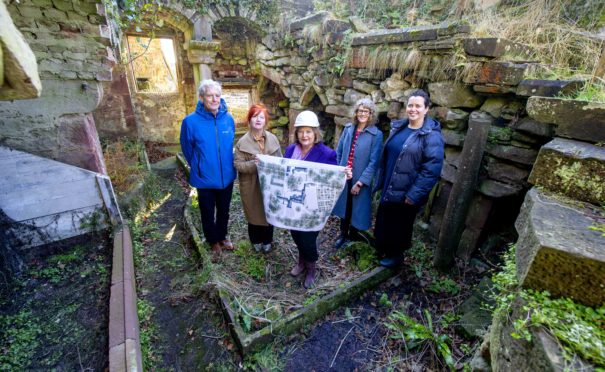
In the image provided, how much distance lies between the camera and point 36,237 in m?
3.23

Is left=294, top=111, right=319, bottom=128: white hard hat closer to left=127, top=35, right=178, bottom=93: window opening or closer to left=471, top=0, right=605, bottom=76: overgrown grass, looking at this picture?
left=471, top=0, right=605, bottom=76: overgrown grass

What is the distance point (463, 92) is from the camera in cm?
313

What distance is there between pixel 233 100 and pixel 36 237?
739 cm

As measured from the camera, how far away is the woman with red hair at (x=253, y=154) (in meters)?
2.88

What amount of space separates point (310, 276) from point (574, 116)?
2.59 m

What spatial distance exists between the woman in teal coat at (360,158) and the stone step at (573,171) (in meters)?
1.77

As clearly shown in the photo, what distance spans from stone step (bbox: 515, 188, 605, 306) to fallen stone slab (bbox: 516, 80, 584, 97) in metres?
1.67

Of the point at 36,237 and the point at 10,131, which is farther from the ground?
the point at 10,131

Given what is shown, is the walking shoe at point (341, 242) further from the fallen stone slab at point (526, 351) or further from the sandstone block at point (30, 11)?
the sandstone block at point (30, 11)

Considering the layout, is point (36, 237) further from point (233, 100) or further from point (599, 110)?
point (233, 100)

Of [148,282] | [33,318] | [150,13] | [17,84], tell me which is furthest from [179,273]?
[150,13]

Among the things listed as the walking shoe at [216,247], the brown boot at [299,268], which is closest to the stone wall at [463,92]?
the brown boot at [299,268]

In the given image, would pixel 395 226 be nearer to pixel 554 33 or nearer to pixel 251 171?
pixel 251 171

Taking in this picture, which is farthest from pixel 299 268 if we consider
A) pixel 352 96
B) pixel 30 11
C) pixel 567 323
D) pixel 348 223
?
pixel 30 11
